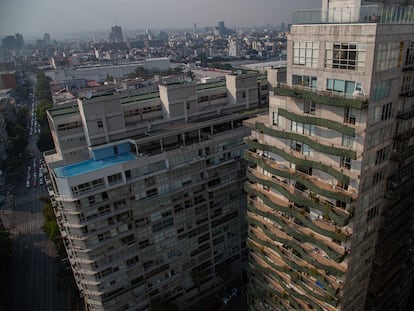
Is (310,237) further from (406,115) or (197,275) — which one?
(197,275)

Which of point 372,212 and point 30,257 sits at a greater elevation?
point 372,212

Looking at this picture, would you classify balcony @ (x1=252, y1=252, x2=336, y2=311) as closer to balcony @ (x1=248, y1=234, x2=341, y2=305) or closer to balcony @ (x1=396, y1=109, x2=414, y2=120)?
balcony @ (x1=248, y1=234, x2=341, y2=305)

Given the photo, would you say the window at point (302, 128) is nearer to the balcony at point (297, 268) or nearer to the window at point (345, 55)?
the window at point (345, 55)

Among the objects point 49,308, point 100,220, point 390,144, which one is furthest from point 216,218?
point 49,308

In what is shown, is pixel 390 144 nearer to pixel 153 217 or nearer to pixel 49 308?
pixel 153 217

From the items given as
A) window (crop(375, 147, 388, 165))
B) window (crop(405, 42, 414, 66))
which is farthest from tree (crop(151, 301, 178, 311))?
window (crop(405, 42, 414, 66))

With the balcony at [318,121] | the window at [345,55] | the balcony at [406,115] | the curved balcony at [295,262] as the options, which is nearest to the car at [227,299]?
the curved balcony at [295,262]

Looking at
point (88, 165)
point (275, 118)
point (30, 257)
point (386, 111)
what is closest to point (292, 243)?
point (275, 118)
